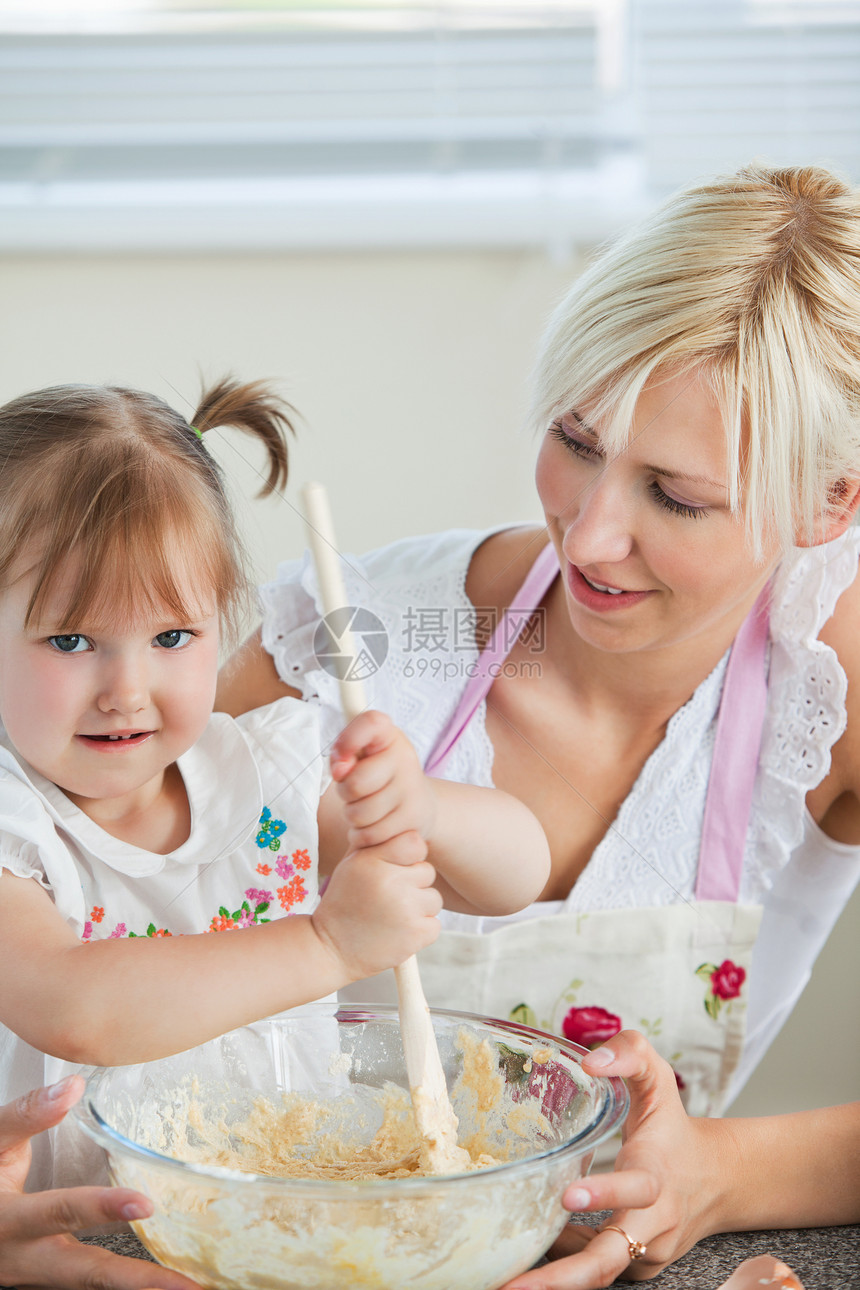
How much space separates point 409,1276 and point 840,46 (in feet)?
3.33

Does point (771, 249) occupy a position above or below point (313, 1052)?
above

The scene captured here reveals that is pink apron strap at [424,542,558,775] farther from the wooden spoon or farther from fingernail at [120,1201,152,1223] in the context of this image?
fingernail at [120,1201,152,1223]

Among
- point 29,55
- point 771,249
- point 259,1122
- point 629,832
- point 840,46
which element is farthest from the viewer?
point 840,46

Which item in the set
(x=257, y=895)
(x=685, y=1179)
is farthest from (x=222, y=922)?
(x=685, y=1179)

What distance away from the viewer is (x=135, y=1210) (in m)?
0.36

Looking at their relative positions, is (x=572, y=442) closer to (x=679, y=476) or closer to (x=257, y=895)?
(x=679, y=476)

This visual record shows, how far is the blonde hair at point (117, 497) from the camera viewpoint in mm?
474

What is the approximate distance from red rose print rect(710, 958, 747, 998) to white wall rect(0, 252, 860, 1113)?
0.24 m

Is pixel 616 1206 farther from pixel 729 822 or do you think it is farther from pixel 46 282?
pixel 46 282

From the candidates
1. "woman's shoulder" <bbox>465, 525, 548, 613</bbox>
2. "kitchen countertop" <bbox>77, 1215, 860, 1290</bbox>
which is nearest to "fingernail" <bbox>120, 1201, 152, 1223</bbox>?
"kitchen countertop" <bbox>77, 1215, 860, 1290</bbox>

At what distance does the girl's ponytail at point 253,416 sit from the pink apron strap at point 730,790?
1.10 ft

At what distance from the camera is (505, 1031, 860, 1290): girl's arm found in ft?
1.36

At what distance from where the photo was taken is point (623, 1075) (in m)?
0.44

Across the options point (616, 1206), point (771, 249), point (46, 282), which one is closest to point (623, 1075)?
point (616, 1206)
